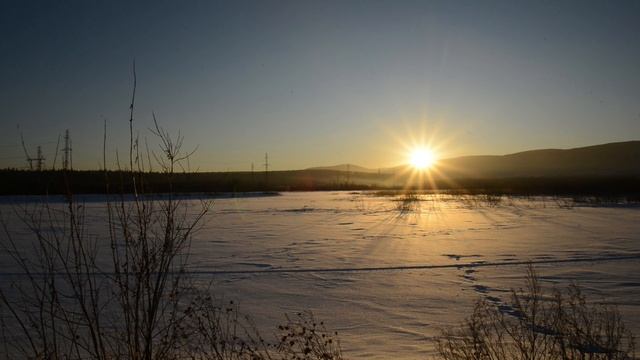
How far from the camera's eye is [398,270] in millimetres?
7375

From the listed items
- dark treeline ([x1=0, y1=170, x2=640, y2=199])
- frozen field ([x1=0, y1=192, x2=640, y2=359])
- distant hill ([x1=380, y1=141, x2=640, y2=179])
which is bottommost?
frozen field ([x1=0, y1=192, x2=640, y2=359])

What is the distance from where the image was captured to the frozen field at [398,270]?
4730 millimetres

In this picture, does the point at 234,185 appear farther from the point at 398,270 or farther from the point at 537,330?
the point at 537,330

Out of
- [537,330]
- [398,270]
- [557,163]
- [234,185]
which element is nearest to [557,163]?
[557,163]

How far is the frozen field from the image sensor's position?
186 inches

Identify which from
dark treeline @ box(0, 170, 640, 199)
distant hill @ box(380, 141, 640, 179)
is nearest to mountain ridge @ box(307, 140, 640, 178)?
distant hill @ box(380, 141, 640, 179)

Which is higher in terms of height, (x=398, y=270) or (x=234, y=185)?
(x=234, y=185)

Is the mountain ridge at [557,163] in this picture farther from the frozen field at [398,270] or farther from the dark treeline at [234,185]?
the frozen field at [398,270]

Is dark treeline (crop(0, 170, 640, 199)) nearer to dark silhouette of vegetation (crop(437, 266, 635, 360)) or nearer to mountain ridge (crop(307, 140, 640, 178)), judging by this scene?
dark silhouette of vegetation (crop(437, 266, 635, 360))

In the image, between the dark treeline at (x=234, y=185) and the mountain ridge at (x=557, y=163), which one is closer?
the dark treeline at (x=234, y=185)

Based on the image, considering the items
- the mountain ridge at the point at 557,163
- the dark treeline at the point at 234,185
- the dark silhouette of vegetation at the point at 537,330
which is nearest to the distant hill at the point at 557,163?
the mountain ridge at the point at 557,163

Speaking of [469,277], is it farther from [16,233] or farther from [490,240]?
[16,233]

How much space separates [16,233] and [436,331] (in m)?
12.6

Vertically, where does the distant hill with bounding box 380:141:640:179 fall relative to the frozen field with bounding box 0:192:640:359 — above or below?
above
